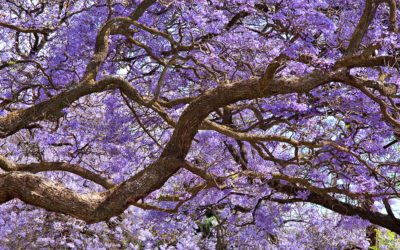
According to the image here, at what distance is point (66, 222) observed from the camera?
8570mm

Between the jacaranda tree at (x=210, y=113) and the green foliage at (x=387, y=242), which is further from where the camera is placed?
the green foliage at (x=387, y=242)

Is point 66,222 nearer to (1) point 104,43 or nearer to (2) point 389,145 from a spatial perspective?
(1) point 104,43

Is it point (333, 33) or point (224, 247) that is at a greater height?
point (333, 33)

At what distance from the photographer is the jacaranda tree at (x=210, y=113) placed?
6340 millimetres

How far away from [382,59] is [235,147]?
371 centimetres

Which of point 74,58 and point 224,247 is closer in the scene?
point 74,58

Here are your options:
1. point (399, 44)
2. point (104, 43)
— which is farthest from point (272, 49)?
point (104, 43)

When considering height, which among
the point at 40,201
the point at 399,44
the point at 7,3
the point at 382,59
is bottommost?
the point at 40,201

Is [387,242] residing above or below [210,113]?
above

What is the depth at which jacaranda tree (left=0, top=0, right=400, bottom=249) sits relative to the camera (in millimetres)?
6340

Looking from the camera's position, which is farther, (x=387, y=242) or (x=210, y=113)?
(x=387, y=242)

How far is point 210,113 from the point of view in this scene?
7398 millimetres

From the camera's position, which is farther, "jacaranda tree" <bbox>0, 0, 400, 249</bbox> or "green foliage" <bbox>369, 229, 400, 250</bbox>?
"green foliage" <bbox>369, 229, 400, 250</bbox>

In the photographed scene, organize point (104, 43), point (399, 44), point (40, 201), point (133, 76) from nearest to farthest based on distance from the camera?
point (40, 201) < point (399, 44) < point (104, 43) < point (133, 76)
